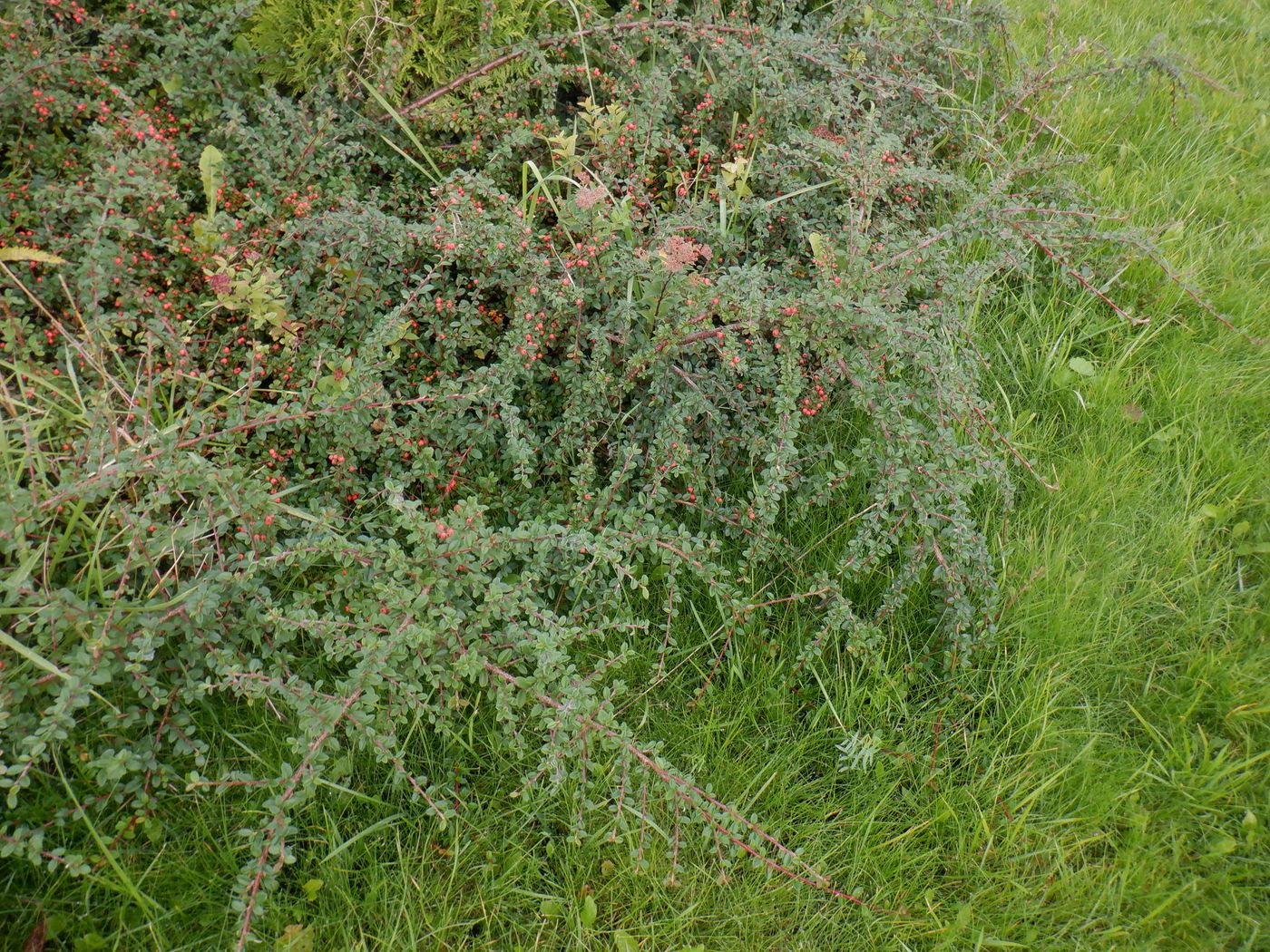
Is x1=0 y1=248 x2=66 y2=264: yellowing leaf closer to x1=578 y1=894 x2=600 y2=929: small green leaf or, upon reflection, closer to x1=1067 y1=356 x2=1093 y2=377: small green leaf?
x1=578 y1=894 x2=600 y2=929: small green leaf

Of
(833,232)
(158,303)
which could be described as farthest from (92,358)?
(833,232)

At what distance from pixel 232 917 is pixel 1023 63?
3.97 m

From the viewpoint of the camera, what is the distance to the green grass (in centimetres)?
193

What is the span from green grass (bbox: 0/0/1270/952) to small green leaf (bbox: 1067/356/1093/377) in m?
0.03

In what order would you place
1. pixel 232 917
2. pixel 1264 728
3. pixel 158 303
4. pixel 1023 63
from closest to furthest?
pixel 232 917, pixel 1264 728, pixel 158 303, pixel 1023 63

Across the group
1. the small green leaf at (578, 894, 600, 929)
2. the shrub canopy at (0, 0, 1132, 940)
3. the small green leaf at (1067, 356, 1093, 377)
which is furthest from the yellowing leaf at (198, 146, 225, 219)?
the small green leaf at (1067, 356, 1093, 377)

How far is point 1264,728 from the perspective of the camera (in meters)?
2.20

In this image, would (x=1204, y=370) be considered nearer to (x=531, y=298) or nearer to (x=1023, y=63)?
(x=1023, y=63)

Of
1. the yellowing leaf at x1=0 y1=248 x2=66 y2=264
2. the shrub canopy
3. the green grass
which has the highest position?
the yellowing leaf at x1=0 y1=248 x2=66 y2=264

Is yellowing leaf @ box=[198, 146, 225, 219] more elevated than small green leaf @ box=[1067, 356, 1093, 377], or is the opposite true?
yellowing leaf @ box=[198, 146, 225, 219]

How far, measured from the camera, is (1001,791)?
2.16 m

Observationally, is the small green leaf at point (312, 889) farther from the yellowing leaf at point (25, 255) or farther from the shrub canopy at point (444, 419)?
the yellowing leaf at point (25, 255)

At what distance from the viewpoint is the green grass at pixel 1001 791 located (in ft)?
Answer: 6.34

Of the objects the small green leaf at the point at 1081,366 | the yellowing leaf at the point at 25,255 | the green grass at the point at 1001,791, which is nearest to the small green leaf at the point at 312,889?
the green grass at the point at 1001,791
